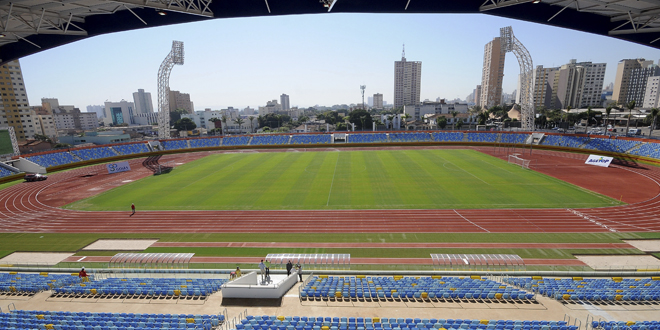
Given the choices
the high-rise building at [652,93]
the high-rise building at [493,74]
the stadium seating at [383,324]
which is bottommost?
the stadium seating at [383,324]

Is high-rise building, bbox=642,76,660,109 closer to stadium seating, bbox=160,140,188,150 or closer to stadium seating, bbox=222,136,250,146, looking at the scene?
stadium seating, bbox=222,136,250,146

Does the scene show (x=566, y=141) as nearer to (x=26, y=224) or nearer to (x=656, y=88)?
(x=26, y=224)

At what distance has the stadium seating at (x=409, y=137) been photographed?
204 feet

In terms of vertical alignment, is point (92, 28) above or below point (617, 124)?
above

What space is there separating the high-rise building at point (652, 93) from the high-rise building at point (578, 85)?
1439cm

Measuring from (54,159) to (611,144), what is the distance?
87.7 metres

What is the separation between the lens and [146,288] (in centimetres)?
1217

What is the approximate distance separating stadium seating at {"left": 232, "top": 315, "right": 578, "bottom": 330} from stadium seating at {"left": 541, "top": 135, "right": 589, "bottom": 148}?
5366cm

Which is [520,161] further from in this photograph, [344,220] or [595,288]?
[595,288]

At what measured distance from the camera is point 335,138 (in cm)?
6400

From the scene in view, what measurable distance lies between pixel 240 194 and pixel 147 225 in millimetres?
9014

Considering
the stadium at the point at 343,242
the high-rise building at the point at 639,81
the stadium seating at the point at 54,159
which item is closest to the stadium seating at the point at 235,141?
the stadium at the point at 343,242

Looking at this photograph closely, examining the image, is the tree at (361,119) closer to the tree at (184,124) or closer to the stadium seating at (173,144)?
the stadium seating at (173,144)

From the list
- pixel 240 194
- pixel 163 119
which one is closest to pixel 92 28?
pixel 240 194
